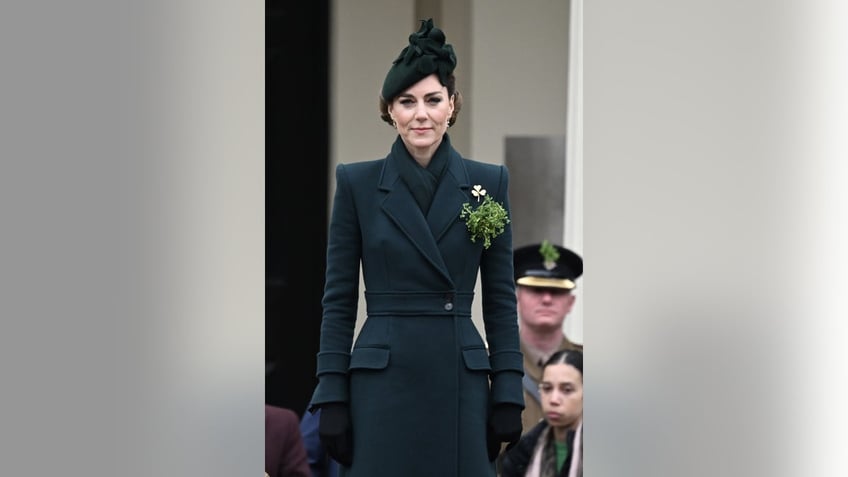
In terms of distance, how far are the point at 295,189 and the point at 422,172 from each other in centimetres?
289

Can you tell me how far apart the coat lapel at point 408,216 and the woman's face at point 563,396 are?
1.59 m

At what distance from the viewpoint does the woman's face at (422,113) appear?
338 centimetres

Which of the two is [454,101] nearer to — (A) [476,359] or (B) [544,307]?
(A) [476,359]

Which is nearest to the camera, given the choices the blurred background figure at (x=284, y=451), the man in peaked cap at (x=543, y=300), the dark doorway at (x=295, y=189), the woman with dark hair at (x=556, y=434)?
the blurred background figure at (x=284, y=451)

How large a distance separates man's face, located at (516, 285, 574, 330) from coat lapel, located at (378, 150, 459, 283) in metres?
1.82

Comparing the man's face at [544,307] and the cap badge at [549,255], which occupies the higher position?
the cap badge at [549,255]

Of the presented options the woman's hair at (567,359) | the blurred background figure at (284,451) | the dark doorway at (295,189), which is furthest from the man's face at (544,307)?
the dark doorway at (295,189)

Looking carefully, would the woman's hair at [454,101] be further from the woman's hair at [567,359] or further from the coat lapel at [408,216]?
the woman's hair at [567,359]

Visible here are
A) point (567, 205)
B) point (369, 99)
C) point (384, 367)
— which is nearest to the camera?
point (384, 367)

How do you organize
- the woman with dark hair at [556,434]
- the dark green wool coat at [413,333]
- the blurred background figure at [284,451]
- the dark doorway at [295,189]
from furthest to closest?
the dark doorway at [295,189], the woman with dark hair at [556,434], the blurred background figure at [284,451], the dark green wool coat at [413,333]
